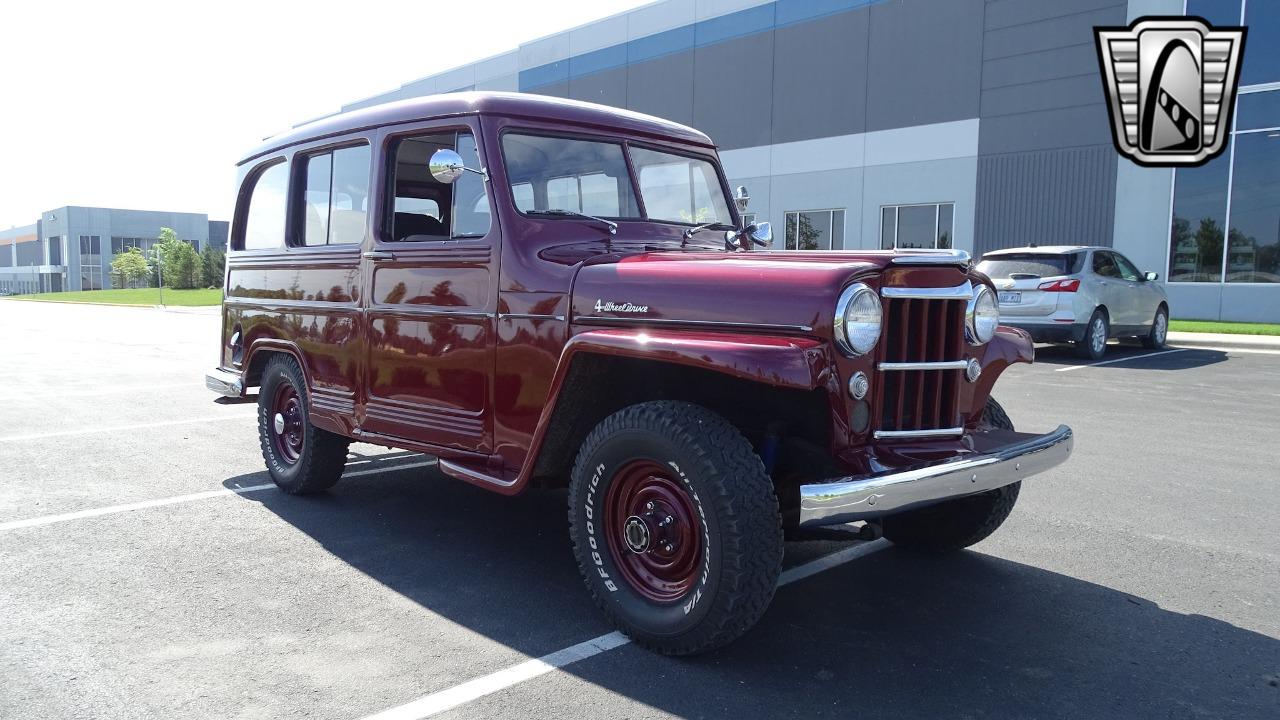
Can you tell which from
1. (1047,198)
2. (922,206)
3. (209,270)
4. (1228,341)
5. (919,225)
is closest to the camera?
(1228,341)

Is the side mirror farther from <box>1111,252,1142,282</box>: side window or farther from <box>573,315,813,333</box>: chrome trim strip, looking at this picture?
<box>1111,252,1142,282</box>: side window

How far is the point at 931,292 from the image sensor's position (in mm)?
3287

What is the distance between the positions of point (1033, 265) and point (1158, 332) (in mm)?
3392

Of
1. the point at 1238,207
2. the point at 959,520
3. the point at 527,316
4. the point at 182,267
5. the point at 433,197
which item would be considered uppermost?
the point at 1238,207

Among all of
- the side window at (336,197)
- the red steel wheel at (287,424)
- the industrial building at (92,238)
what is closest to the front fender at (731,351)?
the side window at (336,197)

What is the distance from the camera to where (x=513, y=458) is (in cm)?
394

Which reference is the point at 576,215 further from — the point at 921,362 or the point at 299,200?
the point at 299,200

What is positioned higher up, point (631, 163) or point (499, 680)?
point (631, 163)

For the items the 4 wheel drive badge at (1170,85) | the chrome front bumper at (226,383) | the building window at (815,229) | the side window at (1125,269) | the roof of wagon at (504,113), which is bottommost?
the chrome front bumper at (226,383)

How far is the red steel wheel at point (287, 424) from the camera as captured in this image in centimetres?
547

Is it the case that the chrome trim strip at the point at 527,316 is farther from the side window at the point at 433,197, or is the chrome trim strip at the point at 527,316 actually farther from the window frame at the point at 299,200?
the window frame at the point at 299,200

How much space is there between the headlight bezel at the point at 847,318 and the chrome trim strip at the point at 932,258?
0.66 ft

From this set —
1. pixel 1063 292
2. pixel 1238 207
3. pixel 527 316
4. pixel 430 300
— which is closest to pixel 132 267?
pixel 1238 207

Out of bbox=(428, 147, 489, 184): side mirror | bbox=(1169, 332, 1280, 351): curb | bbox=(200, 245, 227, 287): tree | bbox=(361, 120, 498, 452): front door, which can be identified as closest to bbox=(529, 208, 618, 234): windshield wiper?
bbox=(361, 120, 498, 452): front door
